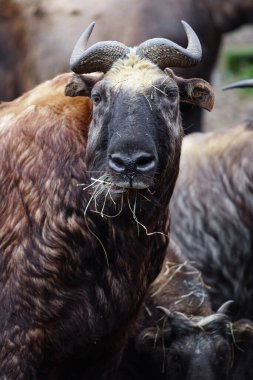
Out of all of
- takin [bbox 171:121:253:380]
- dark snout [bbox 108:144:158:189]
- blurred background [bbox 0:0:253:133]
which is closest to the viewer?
dark snout [bbox 108:144:158:189]

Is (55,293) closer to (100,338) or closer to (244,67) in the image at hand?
(100,338)

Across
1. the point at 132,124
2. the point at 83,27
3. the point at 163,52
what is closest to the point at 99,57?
Answer: the point at 163,52

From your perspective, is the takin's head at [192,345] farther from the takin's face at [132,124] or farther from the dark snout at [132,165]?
the dark snout at [132,165]

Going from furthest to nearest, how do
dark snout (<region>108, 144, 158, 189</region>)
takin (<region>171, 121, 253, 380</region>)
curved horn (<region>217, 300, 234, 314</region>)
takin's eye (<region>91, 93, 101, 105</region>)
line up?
takin (<region>171, 121, 253, 380</region>)
curved horn (<region>217, 300, 234, 314</region>)
takin's eye (<region>91, 93, 101, 105</region>)
dark snout (<region>108, 144, 158, 189</region>)

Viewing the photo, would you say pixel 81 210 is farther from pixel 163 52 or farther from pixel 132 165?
pixel 163 52

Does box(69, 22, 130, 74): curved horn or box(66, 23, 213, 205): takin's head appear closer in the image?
box(66, 23, 213, 205): takin's head

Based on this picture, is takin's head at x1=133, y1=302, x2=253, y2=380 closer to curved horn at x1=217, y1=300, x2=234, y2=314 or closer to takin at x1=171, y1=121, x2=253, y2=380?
curved horn at x1=217, y1=300, x2=234, y2=314

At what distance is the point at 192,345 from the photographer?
24.6 ft

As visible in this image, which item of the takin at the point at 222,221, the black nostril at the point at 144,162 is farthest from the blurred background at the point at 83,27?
the black nostril at the point at 144,162

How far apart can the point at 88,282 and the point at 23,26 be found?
577cm

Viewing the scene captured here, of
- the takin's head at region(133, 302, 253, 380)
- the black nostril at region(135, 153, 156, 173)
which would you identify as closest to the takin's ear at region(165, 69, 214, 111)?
the black nostril at region(135, 153, 156, 173)

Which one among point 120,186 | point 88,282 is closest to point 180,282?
point 88,282

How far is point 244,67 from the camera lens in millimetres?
16062

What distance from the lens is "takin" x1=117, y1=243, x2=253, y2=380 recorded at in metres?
7.42
